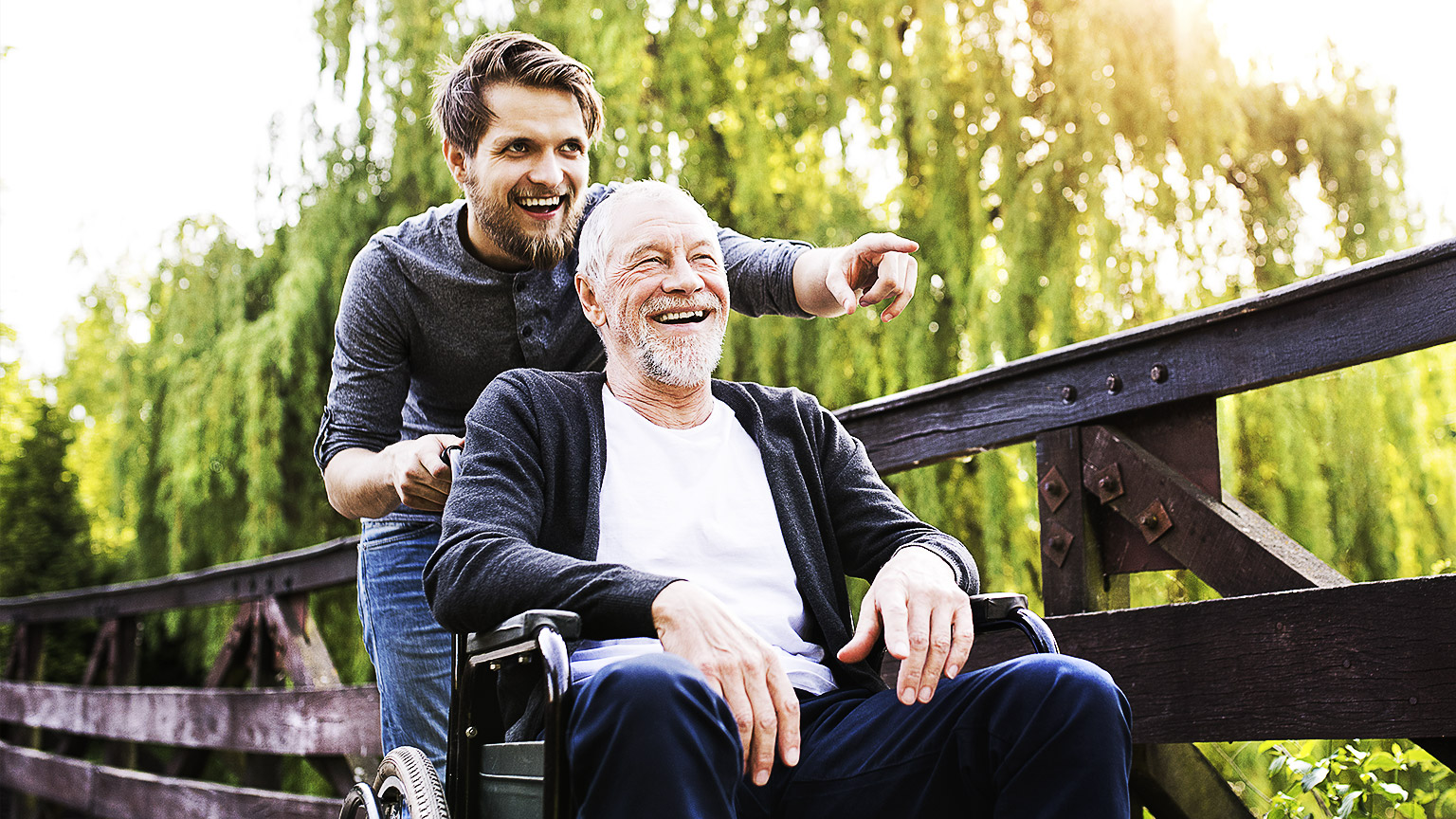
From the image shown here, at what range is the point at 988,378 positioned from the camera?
227 cm

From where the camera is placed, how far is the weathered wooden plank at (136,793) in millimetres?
3732

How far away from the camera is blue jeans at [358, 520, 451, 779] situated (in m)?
2.04

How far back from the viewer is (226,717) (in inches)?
169

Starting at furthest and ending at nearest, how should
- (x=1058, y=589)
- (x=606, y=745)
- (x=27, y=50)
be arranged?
(x=27, y=50) < (x=1058, y=589) < (x=606, y=745)

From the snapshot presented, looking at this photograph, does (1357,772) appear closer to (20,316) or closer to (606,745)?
(606,745)

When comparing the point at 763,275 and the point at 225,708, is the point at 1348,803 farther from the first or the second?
the point at 225,708

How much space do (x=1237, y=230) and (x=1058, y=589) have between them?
2731mm

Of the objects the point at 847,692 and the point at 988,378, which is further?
the point at 988,378

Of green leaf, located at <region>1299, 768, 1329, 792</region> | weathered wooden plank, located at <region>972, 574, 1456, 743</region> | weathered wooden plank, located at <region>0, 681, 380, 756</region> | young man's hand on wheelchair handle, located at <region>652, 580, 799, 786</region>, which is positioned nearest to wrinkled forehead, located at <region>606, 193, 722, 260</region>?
young man's hand on wheelchair handle, located at <region>652, 580, 799, 786</region>

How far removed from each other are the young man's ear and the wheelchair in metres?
0.88

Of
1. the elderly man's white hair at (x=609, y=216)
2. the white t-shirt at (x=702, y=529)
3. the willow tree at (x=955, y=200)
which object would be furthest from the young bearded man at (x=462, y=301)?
the willow tree at (x=955, y=200)

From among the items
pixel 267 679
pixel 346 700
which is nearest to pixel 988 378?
pixel 346 700

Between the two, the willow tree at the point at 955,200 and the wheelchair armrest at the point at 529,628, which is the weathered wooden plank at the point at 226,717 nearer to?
the willow tree at the point at 955,200

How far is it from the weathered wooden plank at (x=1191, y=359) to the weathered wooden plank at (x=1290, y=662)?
0.35m
